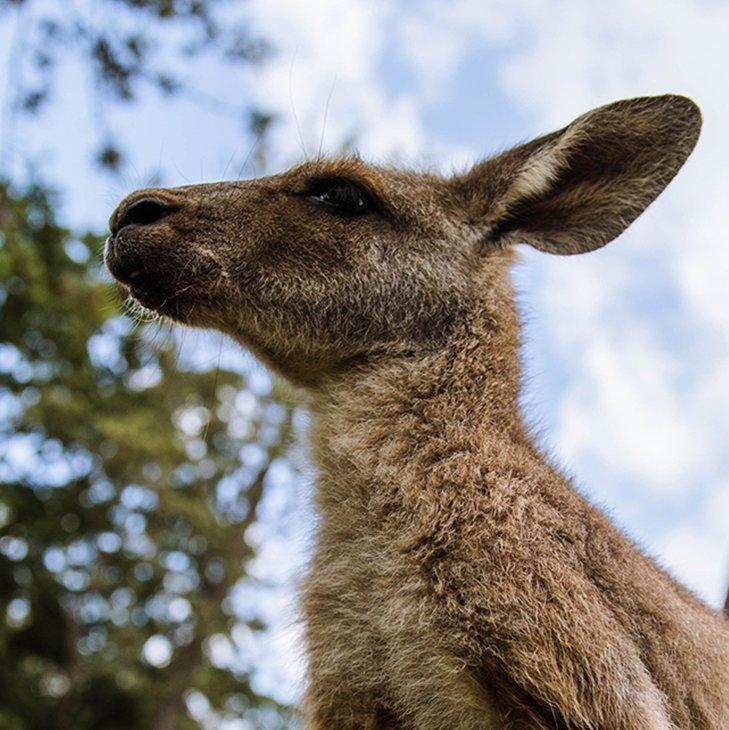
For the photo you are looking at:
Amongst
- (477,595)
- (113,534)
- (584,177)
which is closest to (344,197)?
(584,177)

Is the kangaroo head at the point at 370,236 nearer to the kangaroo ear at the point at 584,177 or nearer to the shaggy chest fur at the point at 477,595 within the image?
the kangaroo ear at the point at 584,177

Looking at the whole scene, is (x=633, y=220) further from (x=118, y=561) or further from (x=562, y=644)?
(x=118, y=561)

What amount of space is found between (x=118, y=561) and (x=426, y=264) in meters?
23.6

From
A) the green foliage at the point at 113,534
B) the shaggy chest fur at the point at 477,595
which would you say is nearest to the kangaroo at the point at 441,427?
the shaggy chest fur at the point at 477,595

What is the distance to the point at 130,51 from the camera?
8141 mm

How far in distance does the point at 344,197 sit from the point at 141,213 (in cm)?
95

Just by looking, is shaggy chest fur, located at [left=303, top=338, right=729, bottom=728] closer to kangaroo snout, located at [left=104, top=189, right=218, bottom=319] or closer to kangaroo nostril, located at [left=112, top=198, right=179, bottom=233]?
kangaroo snout, located at [left=104, top=189, right=218, bottom=319]

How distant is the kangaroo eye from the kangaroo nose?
0.71 m

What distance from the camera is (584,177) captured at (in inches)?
171

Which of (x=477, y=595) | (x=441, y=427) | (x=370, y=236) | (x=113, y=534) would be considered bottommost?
(x=113, y=534)

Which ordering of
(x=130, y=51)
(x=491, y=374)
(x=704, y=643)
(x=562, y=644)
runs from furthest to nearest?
1. (x=130, y=51)
2. (x=491, y=374)
3. (x=704, y=643)
4. (x=562, y=644)

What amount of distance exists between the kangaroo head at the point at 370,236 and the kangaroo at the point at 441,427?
10 millimetres

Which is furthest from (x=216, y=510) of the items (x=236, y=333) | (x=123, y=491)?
(x=236, y=333)

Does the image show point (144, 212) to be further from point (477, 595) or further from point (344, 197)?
point (477, 595)
